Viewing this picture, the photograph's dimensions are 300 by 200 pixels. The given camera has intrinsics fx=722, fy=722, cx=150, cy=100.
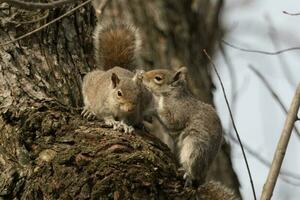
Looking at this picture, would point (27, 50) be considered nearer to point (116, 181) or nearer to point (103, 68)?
point (103, 68)

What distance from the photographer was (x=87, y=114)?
10.2 ft

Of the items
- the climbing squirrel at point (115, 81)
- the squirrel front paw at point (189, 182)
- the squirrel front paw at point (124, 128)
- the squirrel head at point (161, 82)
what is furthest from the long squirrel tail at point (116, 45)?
the squirrel front paw at point (189, 182)

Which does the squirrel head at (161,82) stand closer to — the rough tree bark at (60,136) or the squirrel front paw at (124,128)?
the rough tree bark at (60,136)

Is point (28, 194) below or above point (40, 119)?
below

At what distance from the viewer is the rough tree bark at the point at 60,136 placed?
103 inches

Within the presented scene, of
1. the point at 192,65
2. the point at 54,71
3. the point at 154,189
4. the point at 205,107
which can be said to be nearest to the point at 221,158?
the point at 192,65

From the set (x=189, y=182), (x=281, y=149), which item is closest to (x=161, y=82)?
(x=189, y=182)

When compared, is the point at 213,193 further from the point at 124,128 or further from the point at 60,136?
the point at 60,136

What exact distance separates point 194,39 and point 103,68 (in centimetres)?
103

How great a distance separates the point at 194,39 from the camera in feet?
15.3

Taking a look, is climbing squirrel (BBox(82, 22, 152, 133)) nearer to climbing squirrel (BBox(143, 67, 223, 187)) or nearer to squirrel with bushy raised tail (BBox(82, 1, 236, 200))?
squirrel with bushy raised tail (BBox(82, 1, 236, 200))

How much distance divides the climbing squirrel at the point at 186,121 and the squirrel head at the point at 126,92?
20cm

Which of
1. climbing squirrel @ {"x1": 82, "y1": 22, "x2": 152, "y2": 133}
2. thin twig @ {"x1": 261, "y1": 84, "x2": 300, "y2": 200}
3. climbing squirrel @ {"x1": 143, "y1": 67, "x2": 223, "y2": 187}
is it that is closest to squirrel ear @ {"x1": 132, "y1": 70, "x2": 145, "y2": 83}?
climbing squirrel @ {"x1": 82, "y1": 22, "x2": 152, "y2": 133}

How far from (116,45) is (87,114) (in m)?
0.67
